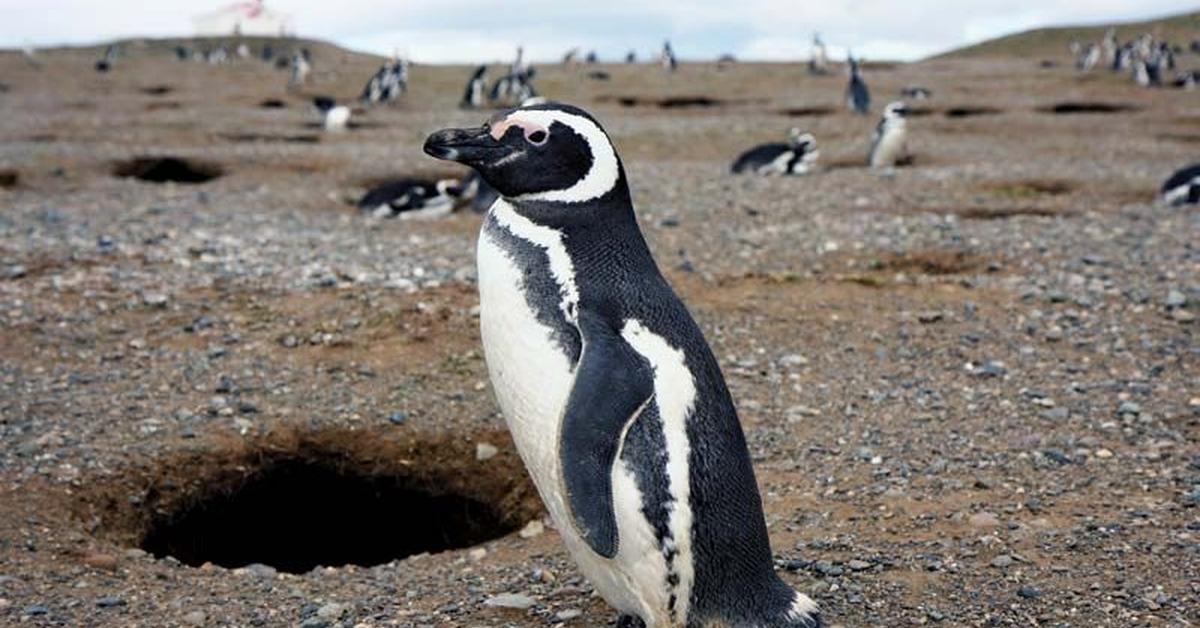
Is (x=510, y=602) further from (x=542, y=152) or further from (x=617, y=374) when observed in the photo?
(x=542, y=152)

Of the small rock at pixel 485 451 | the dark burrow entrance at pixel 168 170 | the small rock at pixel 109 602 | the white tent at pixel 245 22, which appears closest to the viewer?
the small rock at pixel 109 602

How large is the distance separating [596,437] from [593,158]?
2.28 ft

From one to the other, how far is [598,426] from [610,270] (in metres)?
0.43

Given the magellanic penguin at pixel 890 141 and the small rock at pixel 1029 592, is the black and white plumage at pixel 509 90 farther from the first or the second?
the small rock at pixel 1029 592

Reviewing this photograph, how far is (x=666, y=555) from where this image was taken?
9.14 ft

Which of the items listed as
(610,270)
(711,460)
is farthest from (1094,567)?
(610,270)

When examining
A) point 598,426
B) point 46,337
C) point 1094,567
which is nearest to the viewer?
point 598,426

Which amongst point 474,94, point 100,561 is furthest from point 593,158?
point 474,94

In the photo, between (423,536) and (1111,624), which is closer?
(1111,624)

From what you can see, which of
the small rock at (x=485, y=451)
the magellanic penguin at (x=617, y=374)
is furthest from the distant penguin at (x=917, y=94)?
the magellanic penguin at (x=617, y=374)

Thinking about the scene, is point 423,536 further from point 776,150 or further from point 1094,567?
point 776,150

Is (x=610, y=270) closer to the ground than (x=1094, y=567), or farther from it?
A: farther from it

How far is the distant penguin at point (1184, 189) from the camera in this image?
945 cm

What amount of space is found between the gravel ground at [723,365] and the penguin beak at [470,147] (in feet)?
4.21
